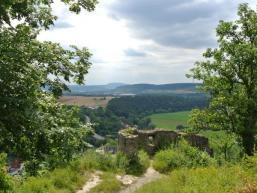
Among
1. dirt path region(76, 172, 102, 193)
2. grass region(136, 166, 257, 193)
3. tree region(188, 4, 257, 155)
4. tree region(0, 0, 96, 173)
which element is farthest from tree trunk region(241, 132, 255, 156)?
tree region(0, 0, 96, 173)

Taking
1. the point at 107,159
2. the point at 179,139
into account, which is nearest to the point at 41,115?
the point at 107,159

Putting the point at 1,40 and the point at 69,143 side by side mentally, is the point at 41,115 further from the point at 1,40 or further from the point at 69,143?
the point at 1,40

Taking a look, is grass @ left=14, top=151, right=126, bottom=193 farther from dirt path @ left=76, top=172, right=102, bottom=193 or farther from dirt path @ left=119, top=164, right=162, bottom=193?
dirt path @ left=119, top=164, right=162, bottom=193

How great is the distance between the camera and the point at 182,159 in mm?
19703

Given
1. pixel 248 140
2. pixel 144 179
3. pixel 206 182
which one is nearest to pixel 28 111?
pixel 206 182

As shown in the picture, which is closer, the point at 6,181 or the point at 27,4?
the point at 6,181

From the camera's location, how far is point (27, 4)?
13070 mm

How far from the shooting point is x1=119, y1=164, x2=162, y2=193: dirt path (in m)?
16.0

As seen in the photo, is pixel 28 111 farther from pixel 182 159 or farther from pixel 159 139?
pixel 159 139

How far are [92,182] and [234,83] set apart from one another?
16.7 metres

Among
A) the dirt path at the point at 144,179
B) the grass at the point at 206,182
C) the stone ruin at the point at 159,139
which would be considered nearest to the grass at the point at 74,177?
the dirt path at the point at 144,179

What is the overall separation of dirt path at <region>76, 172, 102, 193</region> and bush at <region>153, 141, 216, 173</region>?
11.1ft

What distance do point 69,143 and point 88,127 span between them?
1421 mm

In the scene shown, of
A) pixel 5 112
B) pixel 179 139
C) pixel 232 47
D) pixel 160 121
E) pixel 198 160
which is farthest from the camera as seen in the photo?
pixel 160 121
